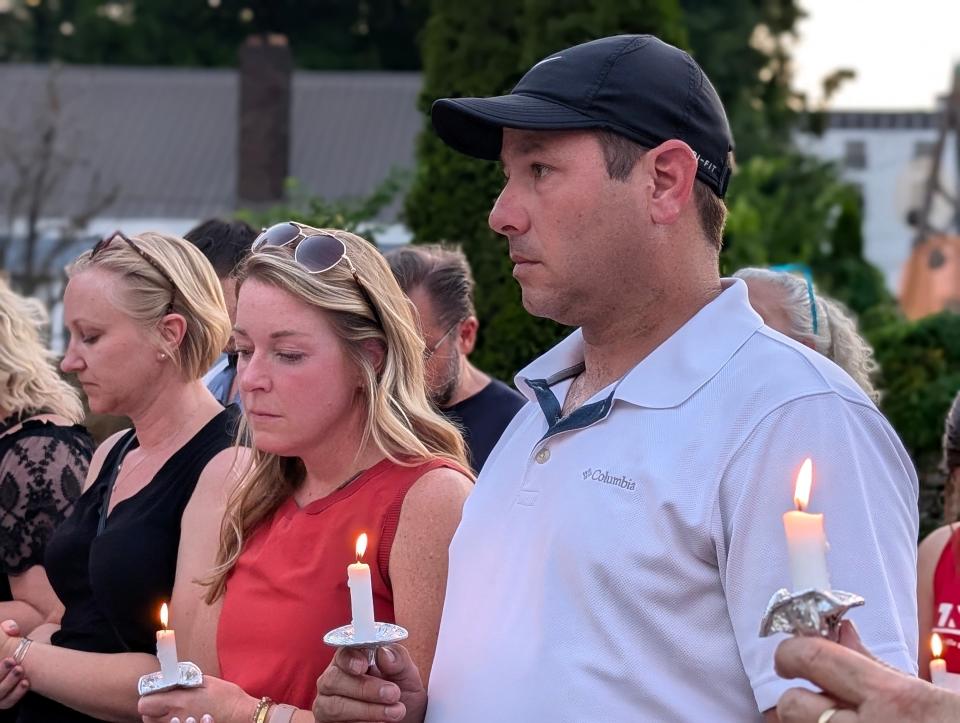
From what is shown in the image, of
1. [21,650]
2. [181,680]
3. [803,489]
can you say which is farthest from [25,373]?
[803,489]

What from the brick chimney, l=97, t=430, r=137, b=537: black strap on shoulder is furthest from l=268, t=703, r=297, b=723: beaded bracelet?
the brick chimney

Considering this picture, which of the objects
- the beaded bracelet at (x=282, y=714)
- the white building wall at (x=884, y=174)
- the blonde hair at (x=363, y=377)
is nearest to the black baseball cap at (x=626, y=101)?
the blonde hair at (x=363, y=377)

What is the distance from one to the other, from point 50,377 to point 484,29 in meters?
4.35

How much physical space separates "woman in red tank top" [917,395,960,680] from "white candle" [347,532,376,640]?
2.17m

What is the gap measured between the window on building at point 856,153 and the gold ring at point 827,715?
236 feet

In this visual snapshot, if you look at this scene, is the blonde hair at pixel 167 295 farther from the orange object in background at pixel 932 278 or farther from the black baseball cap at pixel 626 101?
the orange object in background at pixel 932 278

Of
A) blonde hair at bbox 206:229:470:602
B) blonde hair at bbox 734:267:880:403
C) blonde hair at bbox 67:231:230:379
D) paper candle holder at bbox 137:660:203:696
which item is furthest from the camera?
blonde hair at bbox 734:267:880:403

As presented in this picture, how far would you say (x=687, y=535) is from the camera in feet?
6.90

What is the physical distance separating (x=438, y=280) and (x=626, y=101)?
303 centimetres

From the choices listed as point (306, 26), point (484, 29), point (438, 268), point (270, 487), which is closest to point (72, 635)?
point (270, 487)

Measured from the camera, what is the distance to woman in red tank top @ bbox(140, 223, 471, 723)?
10.1ft

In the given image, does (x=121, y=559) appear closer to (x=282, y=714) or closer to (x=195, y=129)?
(x=282, y=714)

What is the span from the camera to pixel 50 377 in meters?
4.93

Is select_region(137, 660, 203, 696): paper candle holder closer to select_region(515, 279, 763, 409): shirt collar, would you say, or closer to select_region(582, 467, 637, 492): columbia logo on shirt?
select_region(582, 467, 637, 492): columbia logo on shirt
